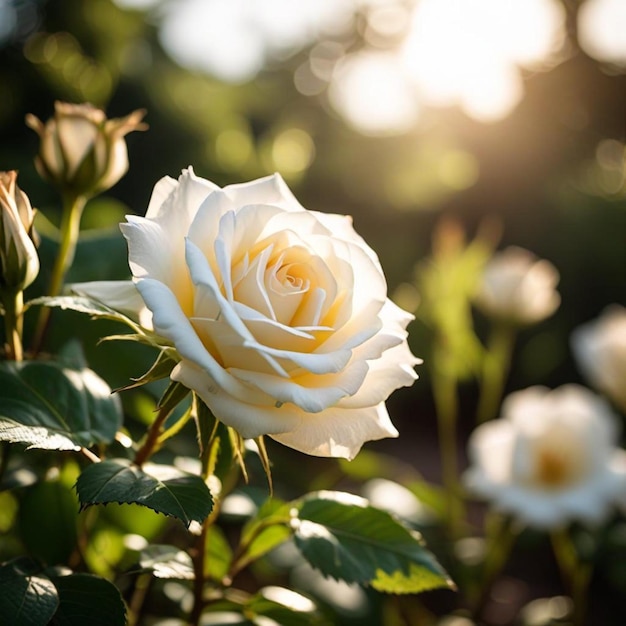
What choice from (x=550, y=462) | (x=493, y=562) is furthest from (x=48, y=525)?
(x=550, y=462)

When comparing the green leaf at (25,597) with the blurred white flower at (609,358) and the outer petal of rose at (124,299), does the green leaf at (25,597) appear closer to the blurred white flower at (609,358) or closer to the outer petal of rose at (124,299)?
the outer petal of rose at (124,299)

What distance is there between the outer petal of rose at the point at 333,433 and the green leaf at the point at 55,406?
4.6 inches

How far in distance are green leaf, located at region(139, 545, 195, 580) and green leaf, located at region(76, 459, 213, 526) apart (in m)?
0.06

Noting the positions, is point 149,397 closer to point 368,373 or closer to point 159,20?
point 368,373

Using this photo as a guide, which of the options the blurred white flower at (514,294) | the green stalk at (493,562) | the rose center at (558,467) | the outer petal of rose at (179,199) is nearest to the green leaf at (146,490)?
the outer petal of rose at (179,199)

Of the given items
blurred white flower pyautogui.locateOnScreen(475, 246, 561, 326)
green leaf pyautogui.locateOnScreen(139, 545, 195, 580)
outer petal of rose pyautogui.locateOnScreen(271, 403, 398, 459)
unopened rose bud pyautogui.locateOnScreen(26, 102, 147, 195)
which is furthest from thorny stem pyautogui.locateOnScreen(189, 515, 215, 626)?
blurred white flower pyautogui.locateOnScreen(475, 246, 561, 326)

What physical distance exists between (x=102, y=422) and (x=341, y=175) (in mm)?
2490

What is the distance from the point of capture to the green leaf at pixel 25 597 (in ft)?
1.17

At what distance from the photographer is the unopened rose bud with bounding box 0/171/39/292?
391 millimetres

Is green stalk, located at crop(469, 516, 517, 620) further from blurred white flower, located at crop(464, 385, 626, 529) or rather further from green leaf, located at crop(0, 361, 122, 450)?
green leaf, located at crop(0, 361, 122, 450)

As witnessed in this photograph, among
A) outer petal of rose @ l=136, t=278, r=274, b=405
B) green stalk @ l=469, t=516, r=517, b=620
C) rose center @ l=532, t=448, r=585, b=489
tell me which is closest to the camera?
outer petal of rose @ l=136, t=278, r=274, b=405

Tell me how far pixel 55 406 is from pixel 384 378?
0.19 meters

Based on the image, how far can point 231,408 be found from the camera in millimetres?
328

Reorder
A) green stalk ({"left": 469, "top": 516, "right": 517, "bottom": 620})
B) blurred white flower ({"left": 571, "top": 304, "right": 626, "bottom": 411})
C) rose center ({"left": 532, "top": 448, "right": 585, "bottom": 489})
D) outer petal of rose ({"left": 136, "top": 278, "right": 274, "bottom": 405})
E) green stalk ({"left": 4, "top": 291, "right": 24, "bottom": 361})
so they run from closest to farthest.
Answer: outer petal of rose ({"left": 136, "top": 278, "right": 274, "bottom": 405})
green stalk ({"left": 4, "top": 291, "right": 24, "bottom": 361})
green stalk ({"left": 469, "top": 516, "right": 517, "bottom": 620})
rose center ({"left": 532, "top": 448, "right": 585, "bottom": 489})
blurred white flower ({"left": 571, "top": 304, "right": 626, "bottom": 411})
